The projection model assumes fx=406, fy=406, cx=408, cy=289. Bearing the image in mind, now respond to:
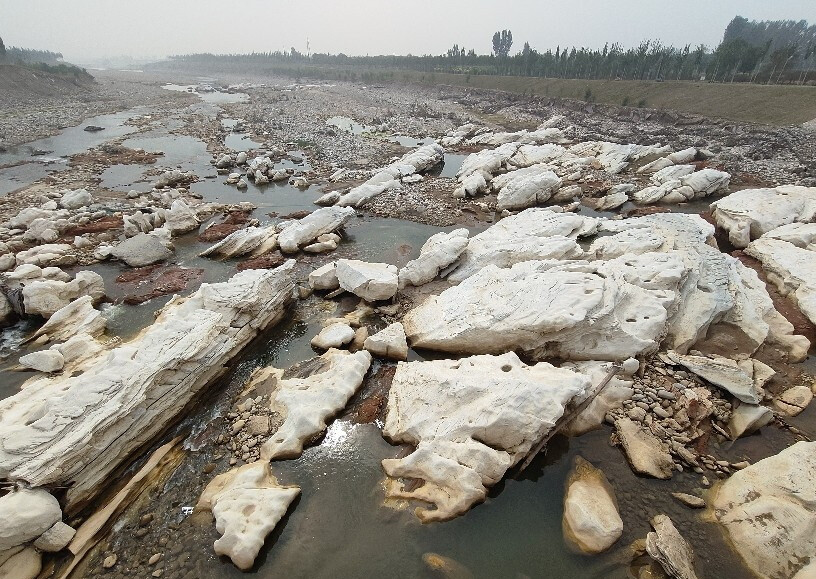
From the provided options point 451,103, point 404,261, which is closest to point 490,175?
point 404,261

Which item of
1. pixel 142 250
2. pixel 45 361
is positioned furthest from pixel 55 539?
pixel 142 250

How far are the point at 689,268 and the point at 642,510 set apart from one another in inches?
Result: 367

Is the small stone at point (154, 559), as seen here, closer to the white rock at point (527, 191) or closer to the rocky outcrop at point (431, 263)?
the rocky outcrop at point (431, 263)

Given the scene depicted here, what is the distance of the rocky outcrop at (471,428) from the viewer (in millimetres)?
8750

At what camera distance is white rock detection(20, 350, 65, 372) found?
11797 millimetres

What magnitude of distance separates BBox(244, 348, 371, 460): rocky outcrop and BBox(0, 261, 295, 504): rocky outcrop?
1.81 meters

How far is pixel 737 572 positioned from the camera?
292 inches

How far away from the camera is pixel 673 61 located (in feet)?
246

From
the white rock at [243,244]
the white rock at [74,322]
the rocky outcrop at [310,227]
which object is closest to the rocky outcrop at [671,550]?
the white rock at [74,322]

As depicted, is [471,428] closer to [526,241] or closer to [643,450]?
[643,450]

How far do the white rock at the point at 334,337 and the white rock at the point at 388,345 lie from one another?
0.73 meters

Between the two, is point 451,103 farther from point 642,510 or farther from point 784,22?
point 784,22

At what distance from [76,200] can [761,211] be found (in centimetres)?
3739

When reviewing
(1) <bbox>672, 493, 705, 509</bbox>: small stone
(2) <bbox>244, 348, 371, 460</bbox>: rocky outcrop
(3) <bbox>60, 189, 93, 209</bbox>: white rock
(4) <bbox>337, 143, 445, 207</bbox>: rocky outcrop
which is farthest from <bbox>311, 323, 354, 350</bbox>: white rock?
(3) <bbox>60, 189, 93, 209</bbox>: white rock
